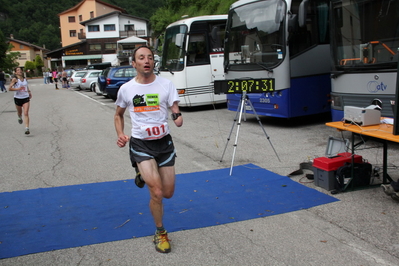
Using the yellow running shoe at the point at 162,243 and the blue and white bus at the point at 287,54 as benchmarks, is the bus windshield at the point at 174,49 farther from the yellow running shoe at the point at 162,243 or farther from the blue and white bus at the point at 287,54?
the yellow running shoe at the point at 162,243

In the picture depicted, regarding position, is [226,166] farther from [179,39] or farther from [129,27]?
[129,27]

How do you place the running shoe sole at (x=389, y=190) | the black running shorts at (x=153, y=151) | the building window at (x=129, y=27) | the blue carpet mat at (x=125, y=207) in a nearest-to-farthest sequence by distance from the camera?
the black running shorts at (x=153, y=151) → the blue carpet mat at (x=125, y=207) → the running shoe sole at (x=389, y=190) → the building window at (x=129, y=27)

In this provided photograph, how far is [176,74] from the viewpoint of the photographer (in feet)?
52.1

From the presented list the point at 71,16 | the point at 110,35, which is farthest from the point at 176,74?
the point at 71,16

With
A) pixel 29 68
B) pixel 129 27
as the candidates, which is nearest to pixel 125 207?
pixel 129 27

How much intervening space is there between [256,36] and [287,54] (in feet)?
3.71

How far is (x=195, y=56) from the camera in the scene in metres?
15.8

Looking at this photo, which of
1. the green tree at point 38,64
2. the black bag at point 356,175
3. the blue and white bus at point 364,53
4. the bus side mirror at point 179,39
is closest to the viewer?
the black bag at point 356,175

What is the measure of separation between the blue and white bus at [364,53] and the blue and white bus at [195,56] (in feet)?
22.2

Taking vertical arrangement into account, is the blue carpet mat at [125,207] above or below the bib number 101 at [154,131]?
below

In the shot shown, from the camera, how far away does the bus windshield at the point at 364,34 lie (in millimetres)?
8055

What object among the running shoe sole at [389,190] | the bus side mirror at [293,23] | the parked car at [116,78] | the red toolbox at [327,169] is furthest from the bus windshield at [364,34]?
the parked car at [116,78]

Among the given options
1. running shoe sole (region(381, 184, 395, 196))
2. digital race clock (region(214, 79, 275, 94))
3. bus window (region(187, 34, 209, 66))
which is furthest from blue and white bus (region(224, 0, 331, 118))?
running shoe sole (region(381, 184, 395, 196))

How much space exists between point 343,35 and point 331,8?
0.70m
